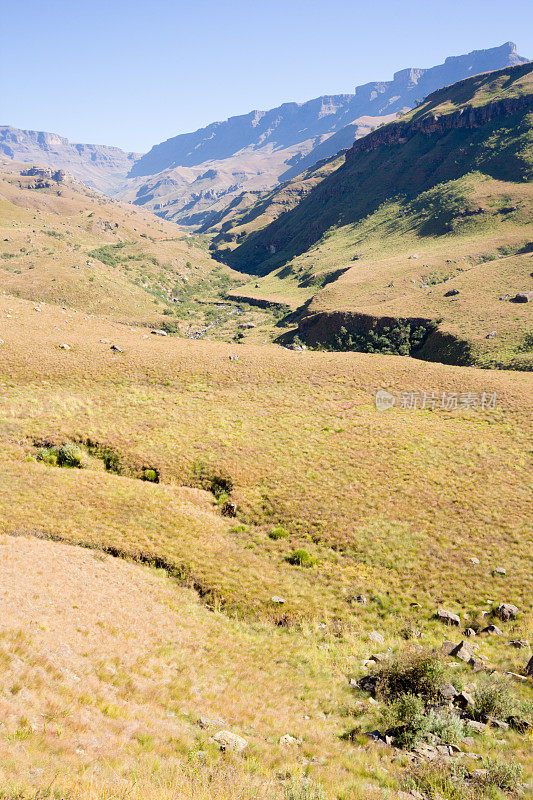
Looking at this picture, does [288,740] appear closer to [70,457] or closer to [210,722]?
[210,722]

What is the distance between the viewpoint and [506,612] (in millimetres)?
20828

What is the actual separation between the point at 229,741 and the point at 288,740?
2326 millimetres

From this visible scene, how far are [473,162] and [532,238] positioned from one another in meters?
80.9

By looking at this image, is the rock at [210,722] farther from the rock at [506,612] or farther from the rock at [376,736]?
the rock at [506,612]

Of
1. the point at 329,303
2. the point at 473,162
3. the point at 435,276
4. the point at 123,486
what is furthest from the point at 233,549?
the point at 473,162

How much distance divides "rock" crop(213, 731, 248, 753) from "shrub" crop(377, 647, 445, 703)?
719 cm

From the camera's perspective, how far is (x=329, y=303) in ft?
408

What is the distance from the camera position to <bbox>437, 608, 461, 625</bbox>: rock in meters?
20.7

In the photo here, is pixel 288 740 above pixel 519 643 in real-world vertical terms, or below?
above

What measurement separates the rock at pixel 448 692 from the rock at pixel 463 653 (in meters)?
3.10

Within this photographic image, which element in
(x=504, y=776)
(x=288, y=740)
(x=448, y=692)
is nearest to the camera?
(x=504, y=776)

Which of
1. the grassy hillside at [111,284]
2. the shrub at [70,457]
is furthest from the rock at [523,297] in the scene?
the shrub at [70,457]

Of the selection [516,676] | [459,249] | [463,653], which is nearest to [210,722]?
[463,653]

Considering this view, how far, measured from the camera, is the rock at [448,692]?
14609 millimetres
